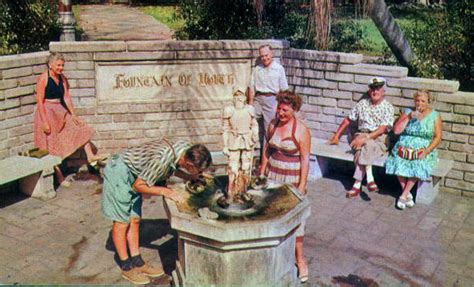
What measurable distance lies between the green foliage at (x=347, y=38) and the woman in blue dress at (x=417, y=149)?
Answer: 396 centimetres

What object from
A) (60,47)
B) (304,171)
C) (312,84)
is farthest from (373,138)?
(60,47)

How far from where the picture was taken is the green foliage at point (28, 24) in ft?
34.8

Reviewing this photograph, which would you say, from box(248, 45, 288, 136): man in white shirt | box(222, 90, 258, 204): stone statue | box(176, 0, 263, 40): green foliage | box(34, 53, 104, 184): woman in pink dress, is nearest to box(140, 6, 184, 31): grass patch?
box(176, 0, 263, 40): green foliage

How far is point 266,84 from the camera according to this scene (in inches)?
359

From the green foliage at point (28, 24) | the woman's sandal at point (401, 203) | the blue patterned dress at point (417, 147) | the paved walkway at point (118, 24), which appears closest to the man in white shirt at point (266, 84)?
the blue patterned dress at point (417, 147)

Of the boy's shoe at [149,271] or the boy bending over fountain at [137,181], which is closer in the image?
the boy bending over fountain at [137,181]

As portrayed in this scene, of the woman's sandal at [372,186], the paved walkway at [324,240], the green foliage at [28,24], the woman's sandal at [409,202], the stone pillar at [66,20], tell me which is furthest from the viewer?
the green foliage at [28,24]

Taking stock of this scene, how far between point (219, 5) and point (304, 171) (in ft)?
23.1

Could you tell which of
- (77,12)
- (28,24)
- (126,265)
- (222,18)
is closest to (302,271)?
(126,265)

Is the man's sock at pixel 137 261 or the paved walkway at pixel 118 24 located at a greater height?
the paved walkway at pixel 118 24

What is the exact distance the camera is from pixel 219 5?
40.4 ft

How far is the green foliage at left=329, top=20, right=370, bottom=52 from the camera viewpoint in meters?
12.0

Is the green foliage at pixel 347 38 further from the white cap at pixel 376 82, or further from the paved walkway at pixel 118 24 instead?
the paved walkway at pixel 118 24

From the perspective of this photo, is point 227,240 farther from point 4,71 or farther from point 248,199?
point 4,71
